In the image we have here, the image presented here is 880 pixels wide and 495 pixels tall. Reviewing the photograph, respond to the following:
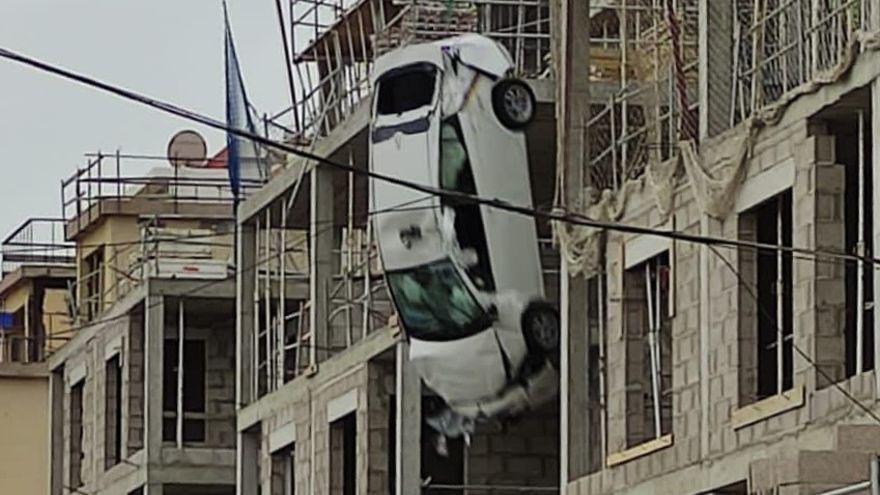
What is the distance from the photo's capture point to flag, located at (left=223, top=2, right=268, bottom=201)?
177 feet

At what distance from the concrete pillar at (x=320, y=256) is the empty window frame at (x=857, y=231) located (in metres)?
17.5

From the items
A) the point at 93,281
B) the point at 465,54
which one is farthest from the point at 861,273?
the point at 93,281

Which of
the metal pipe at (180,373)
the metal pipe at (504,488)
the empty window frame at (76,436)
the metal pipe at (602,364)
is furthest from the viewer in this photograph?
the empty window frame at (76,436)

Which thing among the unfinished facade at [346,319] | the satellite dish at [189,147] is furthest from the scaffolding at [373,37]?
the satellite dish at [189,147]

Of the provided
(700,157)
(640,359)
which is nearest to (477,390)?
(640,359)

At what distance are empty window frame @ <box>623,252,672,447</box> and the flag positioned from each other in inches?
768

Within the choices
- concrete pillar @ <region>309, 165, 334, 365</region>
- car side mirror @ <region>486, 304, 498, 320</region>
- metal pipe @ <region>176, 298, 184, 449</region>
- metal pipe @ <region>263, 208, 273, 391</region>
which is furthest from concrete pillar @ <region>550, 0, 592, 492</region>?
metal pipe @ <region>176, 298, 184, 449</region>

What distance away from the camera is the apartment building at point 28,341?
225ft

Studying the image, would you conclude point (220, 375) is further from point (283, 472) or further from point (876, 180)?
point (876, 180)

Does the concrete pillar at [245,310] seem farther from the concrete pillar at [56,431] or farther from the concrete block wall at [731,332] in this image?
the concrete block wall at [731,332]

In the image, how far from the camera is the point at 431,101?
1511 inches

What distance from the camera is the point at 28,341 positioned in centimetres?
6962

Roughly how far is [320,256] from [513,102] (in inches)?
400

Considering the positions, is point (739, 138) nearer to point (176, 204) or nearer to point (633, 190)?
point (633, 190)
